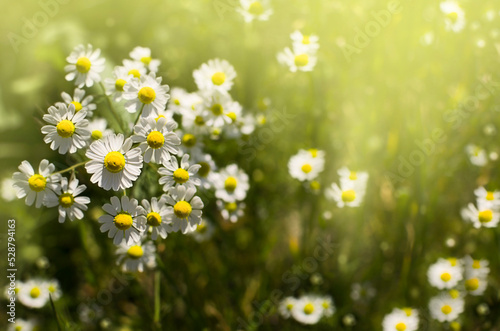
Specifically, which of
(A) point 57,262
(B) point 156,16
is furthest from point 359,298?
(B) point 156,16

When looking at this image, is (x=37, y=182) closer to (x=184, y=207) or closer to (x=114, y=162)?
(x=114, y=162)

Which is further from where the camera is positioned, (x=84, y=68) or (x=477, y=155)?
(x=477, y=155)

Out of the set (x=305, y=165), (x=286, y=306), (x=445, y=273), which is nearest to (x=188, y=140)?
(x=305, y=165)

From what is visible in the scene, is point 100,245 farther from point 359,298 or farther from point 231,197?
point 359,298

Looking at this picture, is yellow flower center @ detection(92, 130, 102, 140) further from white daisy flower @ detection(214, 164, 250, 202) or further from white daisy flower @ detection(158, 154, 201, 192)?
white daisy flower @ detection(214, 164, 250, 202)

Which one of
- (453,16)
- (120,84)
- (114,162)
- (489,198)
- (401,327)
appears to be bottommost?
(401,327)

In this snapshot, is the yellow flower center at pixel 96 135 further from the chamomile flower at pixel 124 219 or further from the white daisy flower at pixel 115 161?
the chamomile flower at pixel 124 219
